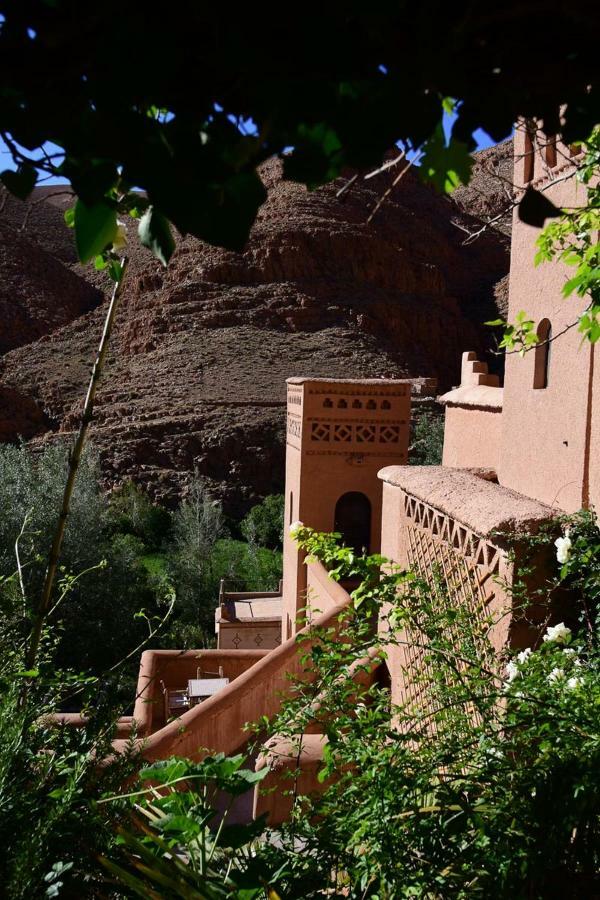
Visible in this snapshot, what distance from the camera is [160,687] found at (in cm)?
816

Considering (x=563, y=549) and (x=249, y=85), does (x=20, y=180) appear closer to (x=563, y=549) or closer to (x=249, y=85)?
(x=249, y=85)

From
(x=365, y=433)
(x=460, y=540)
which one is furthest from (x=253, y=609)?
(x=460, y=540)

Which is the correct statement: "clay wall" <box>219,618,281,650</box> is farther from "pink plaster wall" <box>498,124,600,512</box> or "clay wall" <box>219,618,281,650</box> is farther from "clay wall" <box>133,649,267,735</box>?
"pink plaster wall" <box>498,124,600,512</box>

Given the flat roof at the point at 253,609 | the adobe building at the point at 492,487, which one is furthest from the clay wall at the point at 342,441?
the flat roof at the point at 253,609

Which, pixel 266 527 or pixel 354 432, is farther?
pixel 266 527

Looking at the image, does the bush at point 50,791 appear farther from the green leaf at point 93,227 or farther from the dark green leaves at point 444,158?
the dark green leaves at point 444,158

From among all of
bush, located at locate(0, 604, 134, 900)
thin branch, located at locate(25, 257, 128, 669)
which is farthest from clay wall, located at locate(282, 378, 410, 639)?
thin branch, located at locate(25, 257, 128, 669)

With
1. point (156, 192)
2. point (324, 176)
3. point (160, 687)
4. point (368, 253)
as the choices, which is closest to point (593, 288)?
point (324, 176)

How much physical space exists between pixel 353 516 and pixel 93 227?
31.6 ft

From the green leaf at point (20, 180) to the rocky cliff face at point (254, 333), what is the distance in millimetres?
26030

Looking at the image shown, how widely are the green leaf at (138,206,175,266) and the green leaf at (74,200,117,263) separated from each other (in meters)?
0.04

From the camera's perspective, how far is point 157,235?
3.24 ft

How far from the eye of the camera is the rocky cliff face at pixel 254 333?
31.0m

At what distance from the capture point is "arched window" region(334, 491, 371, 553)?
1040 cm
